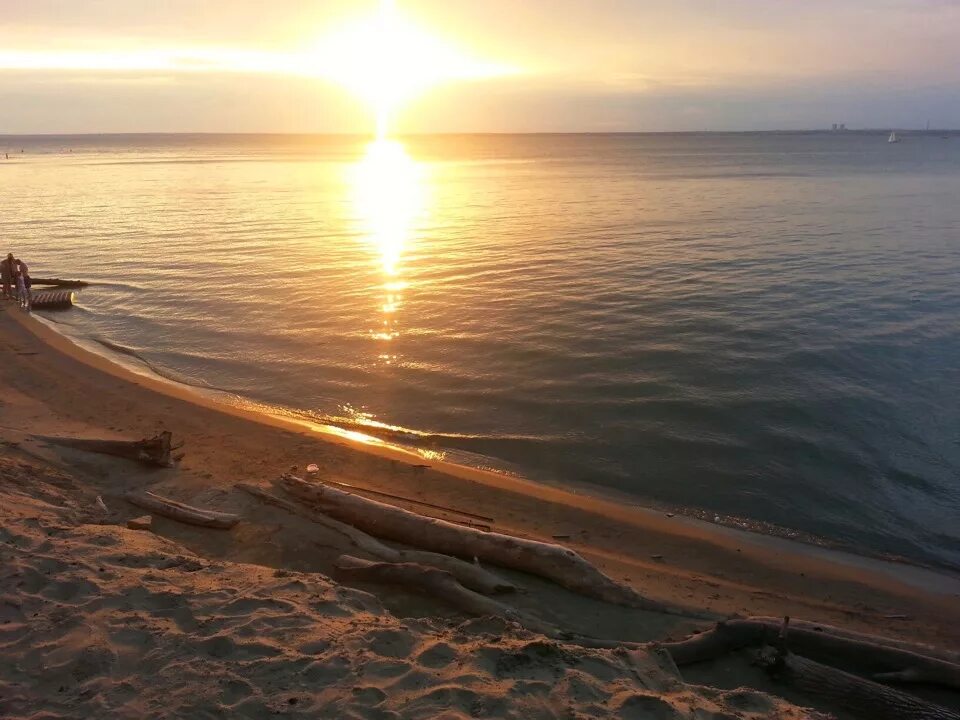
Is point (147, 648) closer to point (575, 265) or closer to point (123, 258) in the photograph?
point (575, 265)

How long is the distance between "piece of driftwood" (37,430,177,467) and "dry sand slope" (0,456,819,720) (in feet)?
12.7

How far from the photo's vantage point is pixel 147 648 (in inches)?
236

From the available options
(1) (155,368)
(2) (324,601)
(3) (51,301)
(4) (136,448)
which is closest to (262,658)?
(2) (324,601)

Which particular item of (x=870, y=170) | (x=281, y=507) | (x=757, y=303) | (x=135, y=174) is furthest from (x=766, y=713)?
(x=135, y=174)

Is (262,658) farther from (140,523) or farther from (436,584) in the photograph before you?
(140,523)

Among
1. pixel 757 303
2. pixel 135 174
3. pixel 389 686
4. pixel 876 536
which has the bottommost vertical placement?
pixel 876 536

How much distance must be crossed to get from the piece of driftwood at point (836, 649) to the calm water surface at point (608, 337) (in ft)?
13.2

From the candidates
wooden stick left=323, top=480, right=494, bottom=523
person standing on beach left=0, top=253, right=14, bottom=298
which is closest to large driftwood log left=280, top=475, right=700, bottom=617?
wooden stick left=323, top=480, right=494, bottom=523

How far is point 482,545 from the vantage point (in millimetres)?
9094

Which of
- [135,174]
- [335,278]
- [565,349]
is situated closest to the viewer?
[565,349]

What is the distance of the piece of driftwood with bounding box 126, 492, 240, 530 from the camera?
9.69 meters

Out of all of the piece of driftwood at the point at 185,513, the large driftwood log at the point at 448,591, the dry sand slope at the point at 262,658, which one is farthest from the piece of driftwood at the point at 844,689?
the piece of driftwood at the point at 185,513

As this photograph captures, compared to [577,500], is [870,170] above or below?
above

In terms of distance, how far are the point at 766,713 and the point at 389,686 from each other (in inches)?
128
